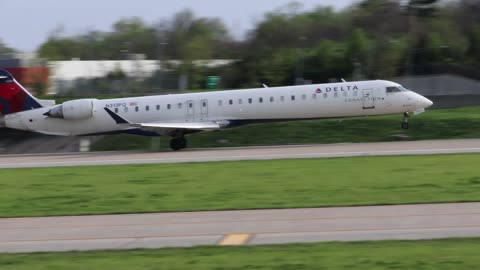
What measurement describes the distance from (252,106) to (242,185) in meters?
14.6

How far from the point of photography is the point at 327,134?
131 ft

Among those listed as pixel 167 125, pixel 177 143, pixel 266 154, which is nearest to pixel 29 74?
pixel 177 143

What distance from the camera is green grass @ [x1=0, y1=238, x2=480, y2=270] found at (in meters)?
Answer: 12.1

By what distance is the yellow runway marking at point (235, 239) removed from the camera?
14.4 meters

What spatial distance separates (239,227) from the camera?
1616 centimetres

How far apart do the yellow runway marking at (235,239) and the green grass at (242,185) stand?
3.39 metres

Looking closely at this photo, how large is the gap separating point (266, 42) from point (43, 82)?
72.4 feet

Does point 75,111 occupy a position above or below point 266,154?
above

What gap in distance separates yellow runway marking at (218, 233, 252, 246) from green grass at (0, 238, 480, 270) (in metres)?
0.58

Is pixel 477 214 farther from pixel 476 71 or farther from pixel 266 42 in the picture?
pixel 266 42

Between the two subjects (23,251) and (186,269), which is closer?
(186,269)

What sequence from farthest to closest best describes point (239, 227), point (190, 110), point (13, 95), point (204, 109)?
point (13, 95)
point (190, 110)
point (204, 109)
point (239, 227)

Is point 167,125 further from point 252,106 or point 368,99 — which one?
point 368,99

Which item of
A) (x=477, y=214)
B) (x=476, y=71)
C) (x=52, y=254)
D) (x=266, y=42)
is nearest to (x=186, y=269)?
(x=52, y=254)
